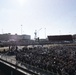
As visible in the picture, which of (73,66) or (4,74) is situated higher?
(73,66)

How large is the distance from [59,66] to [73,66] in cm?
160

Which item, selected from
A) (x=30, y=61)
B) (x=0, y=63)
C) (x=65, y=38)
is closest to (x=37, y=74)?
(x=30, y=61)

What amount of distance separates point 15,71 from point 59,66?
253 inches

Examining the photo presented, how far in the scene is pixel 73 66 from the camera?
19.3 m

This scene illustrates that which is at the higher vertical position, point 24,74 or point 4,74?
point 24,74

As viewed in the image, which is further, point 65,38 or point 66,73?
point 65,38

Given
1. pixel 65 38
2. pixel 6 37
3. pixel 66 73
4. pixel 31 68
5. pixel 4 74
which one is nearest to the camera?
pixel 66 73

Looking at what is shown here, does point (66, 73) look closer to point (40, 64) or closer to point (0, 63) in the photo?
point (40, 64)

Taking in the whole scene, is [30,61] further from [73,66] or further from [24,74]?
[73,66]

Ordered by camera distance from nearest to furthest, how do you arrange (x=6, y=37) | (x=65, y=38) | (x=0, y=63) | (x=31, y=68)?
(x=31, y=68), (x=0, y=63), (x=65, y=38), (x=6, y=37)

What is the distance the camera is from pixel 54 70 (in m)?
19.9

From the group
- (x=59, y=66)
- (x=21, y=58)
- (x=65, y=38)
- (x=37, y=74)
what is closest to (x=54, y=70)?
(x=59, y=66)

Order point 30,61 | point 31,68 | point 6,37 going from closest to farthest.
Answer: point 31,68
point 30,61
point 6,37

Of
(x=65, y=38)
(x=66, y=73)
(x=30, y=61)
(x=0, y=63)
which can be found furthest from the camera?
(x=65, y=38)
